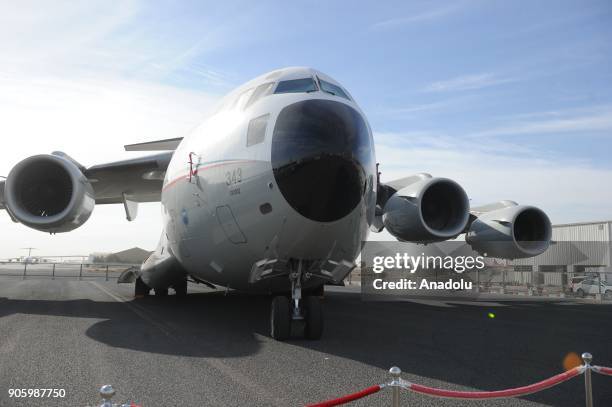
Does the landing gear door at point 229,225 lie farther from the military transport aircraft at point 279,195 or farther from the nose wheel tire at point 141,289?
the nose wheel tire at point 141,289

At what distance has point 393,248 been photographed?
2880 centimetres

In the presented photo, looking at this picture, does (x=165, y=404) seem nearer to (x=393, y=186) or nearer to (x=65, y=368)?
(x=65, y=368)

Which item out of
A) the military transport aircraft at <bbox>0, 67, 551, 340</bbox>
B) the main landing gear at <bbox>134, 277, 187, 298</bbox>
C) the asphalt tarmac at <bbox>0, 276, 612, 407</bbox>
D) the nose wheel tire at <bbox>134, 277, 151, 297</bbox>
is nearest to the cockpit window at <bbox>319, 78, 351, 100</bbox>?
the military transport aircraft at <bbox>0, 67, 551, 340</bbox>

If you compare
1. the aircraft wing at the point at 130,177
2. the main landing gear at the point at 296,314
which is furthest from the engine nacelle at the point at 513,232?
the aircraft wing at the point at 130,177

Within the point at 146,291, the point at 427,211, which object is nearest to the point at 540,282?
the point at 427,211

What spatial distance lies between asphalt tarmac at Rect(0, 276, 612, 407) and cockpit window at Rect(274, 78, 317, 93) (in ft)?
10.6

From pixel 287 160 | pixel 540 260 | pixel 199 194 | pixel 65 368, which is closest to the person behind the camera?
pixel 65 368

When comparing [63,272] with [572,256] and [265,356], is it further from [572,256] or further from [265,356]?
[265,356]

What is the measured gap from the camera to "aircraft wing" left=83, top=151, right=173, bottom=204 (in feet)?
38.2

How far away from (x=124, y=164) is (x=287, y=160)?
23.6ft

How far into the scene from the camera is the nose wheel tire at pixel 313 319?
6.57 meters

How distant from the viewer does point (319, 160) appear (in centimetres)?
560

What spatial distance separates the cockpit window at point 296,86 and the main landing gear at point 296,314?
7.35 feet

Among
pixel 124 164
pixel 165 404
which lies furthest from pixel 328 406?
pixel 124 164
